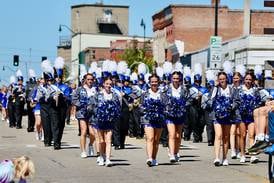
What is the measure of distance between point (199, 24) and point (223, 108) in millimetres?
66050

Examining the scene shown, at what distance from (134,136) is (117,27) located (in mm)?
120785

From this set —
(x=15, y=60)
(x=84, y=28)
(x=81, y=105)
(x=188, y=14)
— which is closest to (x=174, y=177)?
(x=81, y=105)

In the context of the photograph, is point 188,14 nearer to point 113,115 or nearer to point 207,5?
point 207,5

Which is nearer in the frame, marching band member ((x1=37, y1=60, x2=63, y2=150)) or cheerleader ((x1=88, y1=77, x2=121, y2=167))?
cheerleader ((x1=88, y1=77, x2=121, y2=167))

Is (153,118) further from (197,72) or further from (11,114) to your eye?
(11,114)

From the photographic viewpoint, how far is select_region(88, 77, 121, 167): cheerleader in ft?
53.2

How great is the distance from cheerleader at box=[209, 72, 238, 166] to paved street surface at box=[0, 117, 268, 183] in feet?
1.92

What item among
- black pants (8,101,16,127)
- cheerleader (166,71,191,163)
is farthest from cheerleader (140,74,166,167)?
black pants (8,101,16,127)

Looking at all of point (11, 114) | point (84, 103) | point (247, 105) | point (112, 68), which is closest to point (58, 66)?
point (112, 68)

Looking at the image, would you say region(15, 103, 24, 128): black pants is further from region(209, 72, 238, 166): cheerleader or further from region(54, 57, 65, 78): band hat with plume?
region(209, 72, 238, 166): cheerleader

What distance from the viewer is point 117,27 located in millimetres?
145750

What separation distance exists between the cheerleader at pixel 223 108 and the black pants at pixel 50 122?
5.42 metres

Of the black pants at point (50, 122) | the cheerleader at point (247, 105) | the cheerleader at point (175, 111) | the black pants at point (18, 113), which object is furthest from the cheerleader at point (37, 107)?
the black pants at point (18, 113)

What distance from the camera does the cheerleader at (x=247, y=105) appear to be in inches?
672
